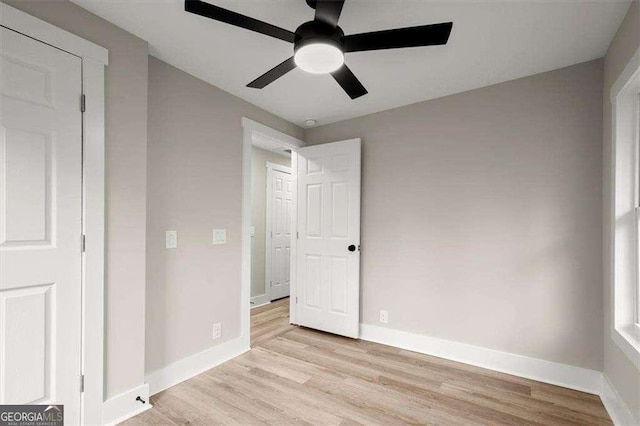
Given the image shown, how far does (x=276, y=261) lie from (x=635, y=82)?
4.38 meters

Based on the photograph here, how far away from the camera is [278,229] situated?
4.98m

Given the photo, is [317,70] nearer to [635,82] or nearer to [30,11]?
[30,11]

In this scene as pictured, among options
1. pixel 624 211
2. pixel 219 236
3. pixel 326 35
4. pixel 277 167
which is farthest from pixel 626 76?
pixel 277 167

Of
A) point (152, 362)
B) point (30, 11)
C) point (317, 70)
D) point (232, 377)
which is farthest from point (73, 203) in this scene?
point (232, 377)

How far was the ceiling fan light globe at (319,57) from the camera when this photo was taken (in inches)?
58.0

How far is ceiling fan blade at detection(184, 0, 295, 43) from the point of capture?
130cm

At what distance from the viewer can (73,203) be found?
5.49ft

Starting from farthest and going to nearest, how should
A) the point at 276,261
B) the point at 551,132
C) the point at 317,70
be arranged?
1. the point at 276,261
2. the point at 551,132
3. the point at 317,70

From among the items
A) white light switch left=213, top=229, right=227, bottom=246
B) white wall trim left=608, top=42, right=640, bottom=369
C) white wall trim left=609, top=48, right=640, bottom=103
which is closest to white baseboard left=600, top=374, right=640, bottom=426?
white wall trim left=608, top=42, right=640, bottom=369

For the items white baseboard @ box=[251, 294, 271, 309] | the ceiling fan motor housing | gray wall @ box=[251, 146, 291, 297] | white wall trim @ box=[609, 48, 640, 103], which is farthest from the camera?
gray wall @ box=[251, 146, 291, 297]

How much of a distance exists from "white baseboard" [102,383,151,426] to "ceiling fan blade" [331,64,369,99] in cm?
238

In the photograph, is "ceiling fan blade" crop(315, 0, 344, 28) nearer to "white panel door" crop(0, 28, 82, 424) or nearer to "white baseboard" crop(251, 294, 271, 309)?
"white panel door" crop(0, 28, 82, 424)

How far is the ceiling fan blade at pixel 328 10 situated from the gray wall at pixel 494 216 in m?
1.85

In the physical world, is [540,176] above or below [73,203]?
above
